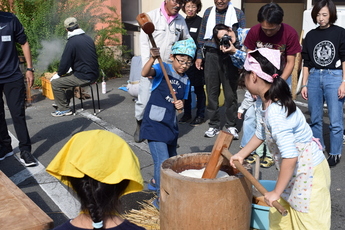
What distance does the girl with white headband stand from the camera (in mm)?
2641

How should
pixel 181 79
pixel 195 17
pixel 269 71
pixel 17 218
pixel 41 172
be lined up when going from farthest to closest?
pixel 195 17
pixel 41 172
pixel 181 79
pixel 269 71
pixel 17 218

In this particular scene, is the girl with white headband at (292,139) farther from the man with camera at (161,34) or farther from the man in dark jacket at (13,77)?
the man in dark jacket at (13,77)

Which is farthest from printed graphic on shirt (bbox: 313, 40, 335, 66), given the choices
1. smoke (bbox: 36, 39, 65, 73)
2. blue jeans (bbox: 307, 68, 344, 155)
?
smoke (bbox: 36, 39, 65, 73)

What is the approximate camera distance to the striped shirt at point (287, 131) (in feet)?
8.40

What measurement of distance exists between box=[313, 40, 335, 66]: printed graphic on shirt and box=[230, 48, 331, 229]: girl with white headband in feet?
7.33

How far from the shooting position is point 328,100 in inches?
191

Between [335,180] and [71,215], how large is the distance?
275 centimetres

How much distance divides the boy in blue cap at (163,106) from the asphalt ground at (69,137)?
2.16 feet

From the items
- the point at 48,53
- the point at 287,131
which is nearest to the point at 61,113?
the point at 48,53

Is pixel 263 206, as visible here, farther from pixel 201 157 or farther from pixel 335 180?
pixel 335 180

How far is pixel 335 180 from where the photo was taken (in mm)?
4594

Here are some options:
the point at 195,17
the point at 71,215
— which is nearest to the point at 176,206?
the point at 71,215

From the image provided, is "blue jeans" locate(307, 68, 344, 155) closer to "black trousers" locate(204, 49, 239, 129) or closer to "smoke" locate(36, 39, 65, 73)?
"black trousers" locate(204, 49, 239, 129)

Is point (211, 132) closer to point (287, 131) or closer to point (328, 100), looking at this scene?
point (328, 100)
